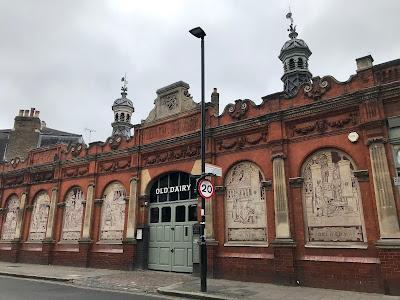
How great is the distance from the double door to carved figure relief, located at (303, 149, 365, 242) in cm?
491

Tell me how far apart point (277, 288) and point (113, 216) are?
919 centimetres

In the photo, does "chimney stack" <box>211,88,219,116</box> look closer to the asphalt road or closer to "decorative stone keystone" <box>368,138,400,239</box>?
"decorative stone keystone" <box>368,138,400,239</box>

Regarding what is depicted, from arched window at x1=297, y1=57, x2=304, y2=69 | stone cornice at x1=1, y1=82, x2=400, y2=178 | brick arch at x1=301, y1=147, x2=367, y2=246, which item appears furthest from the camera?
arched window at x1=297, y1=57, x2=304, y2=69

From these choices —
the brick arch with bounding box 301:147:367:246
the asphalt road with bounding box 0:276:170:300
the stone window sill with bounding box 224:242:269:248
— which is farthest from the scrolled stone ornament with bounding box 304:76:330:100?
the asphalt road with bounding box 0:276:170:300

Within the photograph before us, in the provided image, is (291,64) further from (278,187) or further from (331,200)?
(331,200)

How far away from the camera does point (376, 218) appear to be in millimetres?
9789

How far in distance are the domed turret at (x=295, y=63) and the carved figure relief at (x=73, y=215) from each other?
12.5 m

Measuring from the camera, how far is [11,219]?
21234 mm

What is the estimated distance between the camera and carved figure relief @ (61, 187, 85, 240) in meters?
17.9

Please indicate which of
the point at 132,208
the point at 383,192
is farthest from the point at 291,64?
the point at 132,208

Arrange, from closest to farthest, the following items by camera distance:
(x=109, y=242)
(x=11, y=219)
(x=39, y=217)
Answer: (x=109, y=242) < (x=39, y=217) < (x=11, y=219)

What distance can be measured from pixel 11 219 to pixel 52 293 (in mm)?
13597

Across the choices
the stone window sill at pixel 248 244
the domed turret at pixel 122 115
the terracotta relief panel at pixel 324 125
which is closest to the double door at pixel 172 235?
the stone window sill at pixel 248 244

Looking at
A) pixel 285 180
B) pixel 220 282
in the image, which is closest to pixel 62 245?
pixel 220 282
